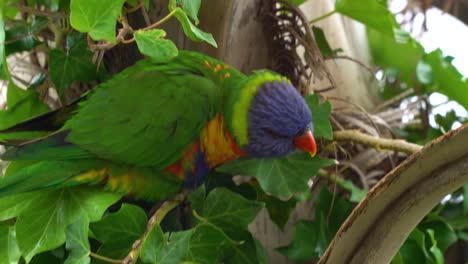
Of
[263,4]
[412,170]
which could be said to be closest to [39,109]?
[263,4]

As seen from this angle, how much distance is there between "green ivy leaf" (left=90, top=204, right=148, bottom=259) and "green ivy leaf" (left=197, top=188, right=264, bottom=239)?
75 millimetres

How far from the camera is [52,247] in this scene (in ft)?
2.00

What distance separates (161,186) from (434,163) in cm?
30

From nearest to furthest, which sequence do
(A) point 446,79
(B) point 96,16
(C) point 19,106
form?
(B) point 96,16
(C) point 19,106
(A) point 446,79

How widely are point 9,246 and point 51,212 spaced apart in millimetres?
69

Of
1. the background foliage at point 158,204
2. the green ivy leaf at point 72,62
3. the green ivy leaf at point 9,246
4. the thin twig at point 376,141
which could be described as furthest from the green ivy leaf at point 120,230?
the thin twig at point 376,141

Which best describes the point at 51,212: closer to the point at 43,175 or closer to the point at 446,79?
the point at 43,175

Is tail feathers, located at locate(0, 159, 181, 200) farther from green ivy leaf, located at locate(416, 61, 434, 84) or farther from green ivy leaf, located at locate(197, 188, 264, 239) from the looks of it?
green ivy leaf, located at locate(416, 61, 434, 84)

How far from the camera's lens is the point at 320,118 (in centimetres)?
73

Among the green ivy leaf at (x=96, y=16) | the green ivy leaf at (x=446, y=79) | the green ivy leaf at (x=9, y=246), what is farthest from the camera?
the green ivy leaf at (x=446, y=79)

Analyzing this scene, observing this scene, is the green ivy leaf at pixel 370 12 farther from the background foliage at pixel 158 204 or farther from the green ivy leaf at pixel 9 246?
the green ivy leaf at pixel 9 246

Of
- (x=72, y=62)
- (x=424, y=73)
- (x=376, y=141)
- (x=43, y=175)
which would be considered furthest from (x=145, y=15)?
(x=424, y=73)

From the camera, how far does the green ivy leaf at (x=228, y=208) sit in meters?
0.64

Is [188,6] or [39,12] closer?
[188,6]
